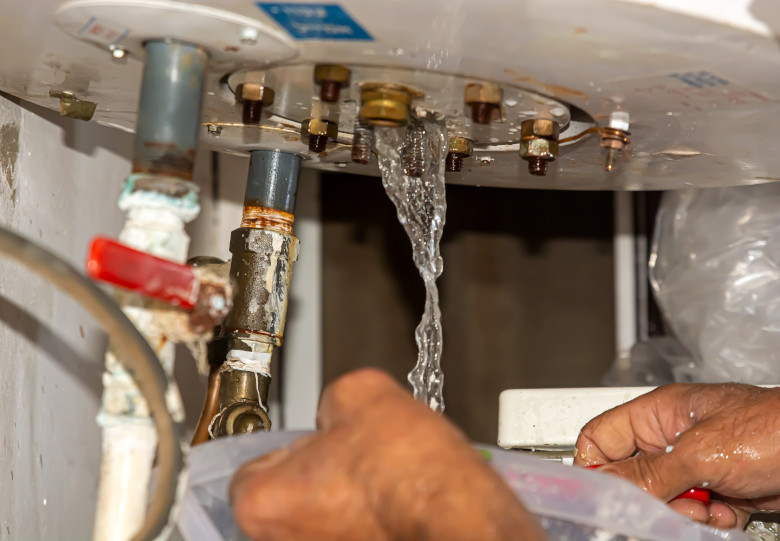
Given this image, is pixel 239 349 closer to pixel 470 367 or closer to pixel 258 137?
pixel 258 137

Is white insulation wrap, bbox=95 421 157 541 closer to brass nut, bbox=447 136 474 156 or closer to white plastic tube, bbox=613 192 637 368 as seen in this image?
brass nut, bbox=447 136 474 156

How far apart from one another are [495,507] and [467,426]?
1.49m

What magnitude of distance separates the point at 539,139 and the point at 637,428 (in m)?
0.27

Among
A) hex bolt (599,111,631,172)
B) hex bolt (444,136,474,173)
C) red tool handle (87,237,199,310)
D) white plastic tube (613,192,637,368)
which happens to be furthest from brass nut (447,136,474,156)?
white plastic tube (613,192,637,368)

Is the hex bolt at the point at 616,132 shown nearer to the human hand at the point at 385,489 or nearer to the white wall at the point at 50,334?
the human hand at the point at 385,489

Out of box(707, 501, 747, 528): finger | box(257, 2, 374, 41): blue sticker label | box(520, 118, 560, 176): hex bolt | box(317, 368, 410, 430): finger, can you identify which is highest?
box(257, 2, 374, 41): blue sticker label

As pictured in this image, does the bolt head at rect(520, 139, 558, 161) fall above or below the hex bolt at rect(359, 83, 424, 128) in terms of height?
below

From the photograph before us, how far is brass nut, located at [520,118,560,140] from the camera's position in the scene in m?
0.69

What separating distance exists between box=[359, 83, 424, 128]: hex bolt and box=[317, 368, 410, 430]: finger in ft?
0.64

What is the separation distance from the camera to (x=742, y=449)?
0.69 metres

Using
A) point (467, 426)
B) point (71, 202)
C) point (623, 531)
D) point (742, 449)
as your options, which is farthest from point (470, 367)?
point (623, 531)

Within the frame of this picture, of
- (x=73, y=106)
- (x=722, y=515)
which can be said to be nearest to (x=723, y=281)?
(x=722, y=515)

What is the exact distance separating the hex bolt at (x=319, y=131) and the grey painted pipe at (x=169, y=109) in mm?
170

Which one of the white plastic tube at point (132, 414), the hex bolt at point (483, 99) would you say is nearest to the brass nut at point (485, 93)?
the hex bolt at point (483, 99)
